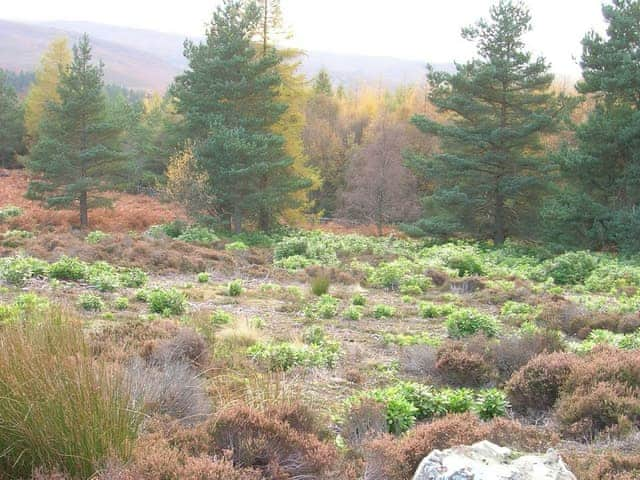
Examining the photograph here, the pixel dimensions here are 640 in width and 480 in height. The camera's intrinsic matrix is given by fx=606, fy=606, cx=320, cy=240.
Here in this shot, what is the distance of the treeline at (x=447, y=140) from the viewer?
2169 centimetres

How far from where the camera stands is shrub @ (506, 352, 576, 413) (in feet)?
18.1

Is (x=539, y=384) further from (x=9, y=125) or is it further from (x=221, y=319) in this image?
(x=9, y=125)

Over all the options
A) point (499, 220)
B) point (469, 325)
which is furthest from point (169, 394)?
point (499, 220)

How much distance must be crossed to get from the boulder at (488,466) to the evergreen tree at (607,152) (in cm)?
1952

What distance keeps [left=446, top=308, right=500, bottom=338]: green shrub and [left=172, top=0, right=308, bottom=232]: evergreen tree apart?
16201 mm

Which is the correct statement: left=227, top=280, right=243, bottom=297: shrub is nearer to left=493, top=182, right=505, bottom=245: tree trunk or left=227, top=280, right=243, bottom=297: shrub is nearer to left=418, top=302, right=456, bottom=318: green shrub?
left=418, top=302, right=456, bottom=318: green shrub

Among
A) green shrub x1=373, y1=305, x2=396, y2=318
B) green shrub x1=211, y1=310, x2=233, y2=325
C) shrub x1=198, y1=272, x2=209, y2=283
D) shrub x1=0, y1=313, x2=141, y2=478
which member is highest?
shrub x1=0, y1=313, x2=141, y2=478

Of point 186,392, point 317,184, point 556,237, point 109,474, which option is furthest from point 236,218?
point 109,474

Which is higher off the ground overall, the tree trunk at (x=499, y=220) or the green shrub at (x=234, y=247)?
the tree trunk at (x=499, y=220)

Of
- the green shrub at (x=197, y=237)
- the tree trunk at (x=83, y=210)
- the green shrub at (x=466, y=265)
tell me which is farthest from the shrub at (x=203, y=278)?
the tree trunk at (x=83, y=210)

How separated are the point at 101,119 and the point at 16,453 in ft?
88.3

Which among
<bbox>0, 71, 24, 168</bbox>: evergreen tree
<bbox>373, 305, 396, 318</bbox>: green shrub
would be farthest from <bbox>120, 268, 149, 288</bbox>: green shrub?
<bbox>0, 71, 24, 168</bbox>: evergreen tree

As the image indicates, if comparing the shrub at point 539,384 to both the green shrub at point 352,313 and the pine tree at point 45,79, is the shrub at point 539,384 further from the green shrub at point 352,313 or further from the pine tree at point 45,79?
the pine tree at point 45,79

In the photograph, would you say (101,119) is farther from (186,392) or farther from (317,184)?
(186,392)
